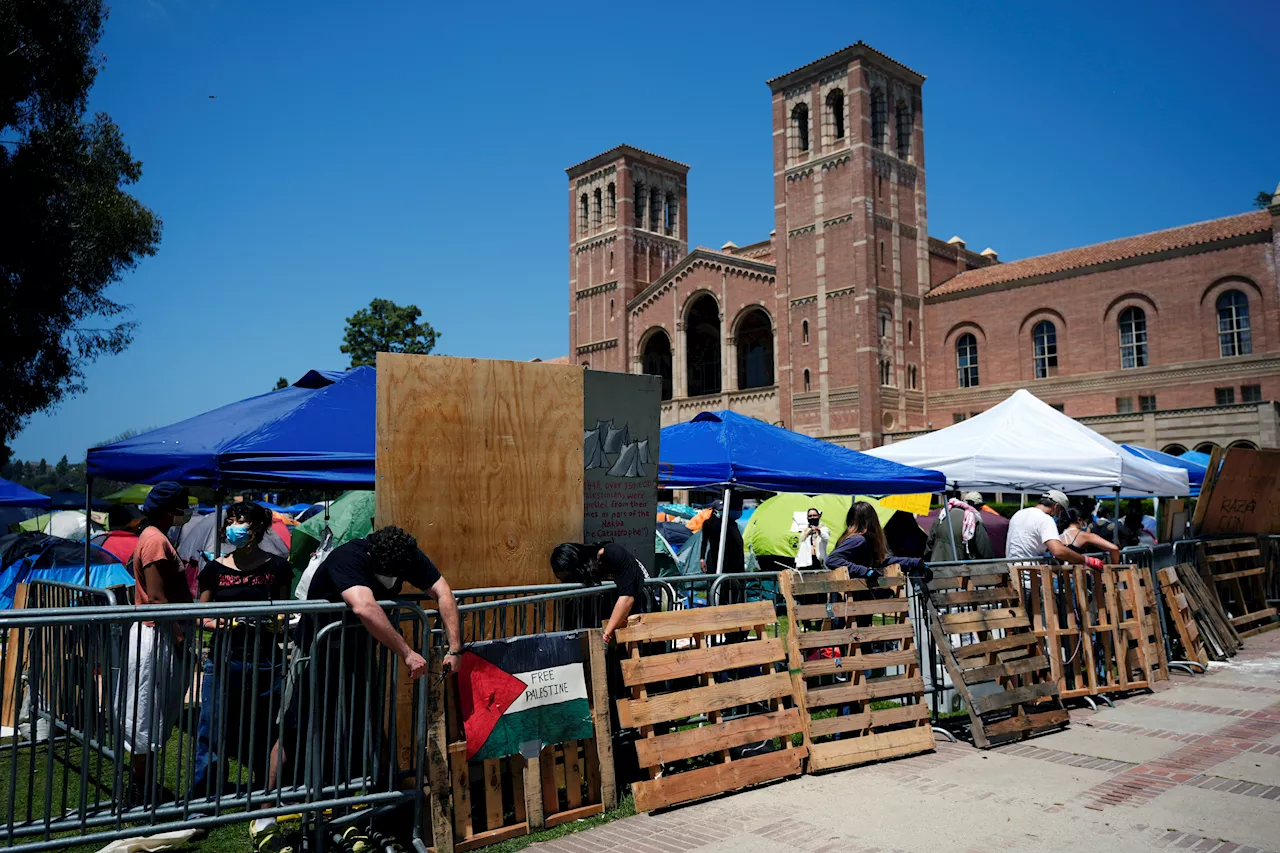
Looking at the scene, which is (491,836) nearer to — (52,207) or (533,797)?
(533,797)

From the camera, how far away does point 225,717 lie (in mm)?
4324

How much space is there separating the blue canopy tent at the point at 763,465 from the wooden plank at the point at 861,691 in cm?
258

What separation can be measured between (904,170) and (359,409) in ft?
138

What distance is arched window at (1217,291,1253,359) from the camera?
117ft

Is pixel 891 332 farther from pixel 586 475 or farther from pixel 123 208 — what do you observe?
pixel 586 475

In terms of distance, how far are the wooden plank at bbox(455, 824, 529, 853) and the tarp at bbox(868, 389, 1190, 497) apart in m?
8.11

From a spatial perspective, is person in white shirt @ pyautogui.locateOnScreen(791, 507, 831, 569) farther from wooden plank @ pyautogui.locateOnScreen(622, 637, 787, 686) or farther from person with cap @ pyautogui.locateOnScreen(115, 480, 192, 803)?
person with cap @ pyautogui.locateOnScreen(115, 480, 192, 803)

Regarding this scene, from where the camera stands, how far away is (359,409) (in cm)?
739

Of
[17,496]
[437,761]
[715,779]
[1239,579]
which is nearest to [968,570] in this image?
[715,779]

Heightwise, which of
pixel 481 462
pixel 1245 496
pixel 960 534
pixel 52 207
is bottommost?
pixel 960 534

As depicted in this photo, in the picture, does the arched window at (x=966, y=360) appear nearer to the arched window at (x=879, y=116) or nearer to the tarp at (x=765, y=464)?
the arched window at (x=879, y=116)

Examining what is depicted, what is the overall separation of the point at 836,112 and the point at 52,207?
34.7 meters

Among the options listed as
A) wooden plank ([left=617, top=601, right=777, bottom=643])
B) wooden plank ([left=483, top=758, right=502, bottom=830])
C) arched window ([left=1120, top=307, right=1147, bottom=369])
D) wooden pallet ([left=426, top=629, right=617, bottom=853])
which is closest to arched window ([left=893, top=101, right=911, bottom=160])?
arched window ([left=1120, top=307, right=1147, bottom=369])

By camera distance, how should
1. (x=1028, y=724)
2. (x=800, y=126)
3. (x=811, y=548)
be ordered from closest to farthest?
(x=1028, y=724) → (x=811, y=548) → (x=800, y=126)
